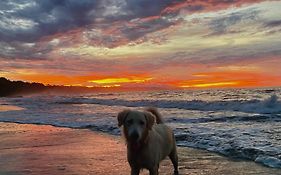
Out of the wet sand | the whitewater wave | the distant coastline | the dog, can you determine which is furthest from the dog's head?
the distant coastline

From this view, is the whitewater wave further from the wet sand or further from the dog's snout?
the dog's snout

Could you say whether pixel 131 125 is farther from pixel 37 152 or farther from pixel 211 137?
pixel 211 137

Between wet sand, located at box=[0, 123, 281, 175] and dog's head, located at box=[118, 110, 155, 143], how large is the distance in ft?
5.74

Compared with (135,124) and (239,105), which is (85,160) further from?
(239,105)

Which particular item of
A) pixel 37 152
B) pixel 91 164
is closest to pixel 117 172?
pixel 91 164

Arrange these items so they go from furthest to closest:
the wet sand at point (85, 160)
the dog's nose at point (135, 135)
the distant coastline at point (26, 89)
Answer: the distant coastline at point (26, 89)
the wet sand at point (85, 160)
the dog's nose at point (135, 135)

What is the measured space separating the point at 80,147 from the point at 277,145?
4942 mm

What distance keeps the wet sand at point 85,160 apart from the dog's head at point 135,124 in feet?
5.74

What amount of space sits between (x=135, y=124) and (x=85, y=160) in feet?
10.6

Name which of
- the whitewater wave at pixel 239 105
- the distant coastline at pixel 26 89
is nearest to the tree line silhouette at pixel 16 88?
the distant coastline at pixel 26 89

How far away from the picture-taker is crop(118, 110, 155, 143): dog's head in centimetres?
547

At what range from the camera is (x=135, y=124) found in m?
5.64

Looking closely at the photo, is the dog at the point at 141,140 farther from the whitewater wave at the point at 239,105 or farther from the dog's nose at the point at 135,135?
the whitewater wave at the point at 239,105

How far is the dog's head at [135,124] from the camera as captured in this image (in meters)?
5.47
